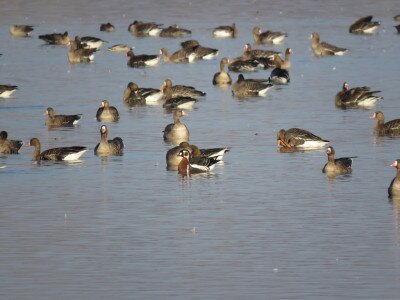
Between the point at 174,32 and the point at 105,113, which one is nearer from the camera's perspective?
the point at 105,113

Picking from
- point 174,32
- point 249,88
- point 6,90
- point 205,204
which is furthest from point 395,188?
point 174,32

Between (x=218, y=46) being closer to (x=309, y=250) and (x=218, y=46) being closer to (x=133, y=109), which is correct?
(x=133, y=109)

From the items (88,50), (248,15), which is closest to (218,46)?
(88,50)

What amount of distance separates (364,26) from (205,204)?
3592 centimetres

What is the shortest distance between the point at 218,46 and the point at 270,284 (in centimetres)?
3929

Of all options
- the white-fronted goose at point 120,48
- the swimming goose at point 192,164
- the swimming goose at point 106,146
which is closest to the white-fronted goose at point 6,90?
the swimming goose at point 106,146

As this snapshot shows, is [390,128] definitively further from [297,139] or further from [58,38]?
[58,38]

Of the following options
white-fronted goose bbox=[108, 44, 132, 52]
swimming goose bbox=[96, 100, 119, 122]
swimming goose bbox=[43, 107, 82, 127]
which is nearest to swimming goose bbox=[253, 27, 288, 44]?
white-fronted goose bbox=[108, 44, 132, 52]

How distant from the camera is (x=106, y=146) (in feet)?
95.1

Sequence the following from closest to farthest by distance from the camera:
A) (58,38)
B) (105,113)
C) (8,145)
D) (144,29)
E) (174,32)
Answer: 1. (8,145)
2. (105,113)
3. (58,38)
4. (174,32)
5. (144,29)

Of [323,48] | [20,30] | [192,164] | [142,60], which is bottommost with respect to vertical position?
[192,164]

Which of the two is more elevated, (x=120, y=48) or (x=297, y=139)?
(x=120, y=48)

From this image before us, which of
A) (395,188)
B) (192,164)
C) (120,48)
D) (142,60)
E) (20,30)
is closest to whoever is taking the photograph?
(395,188)

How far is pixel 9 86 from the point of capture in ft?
128
